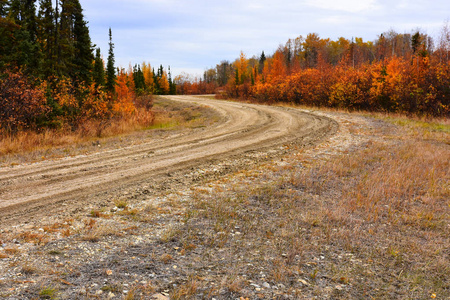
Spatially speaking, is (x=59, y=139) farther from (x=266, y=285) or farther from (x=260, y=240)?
(x=266, y=285)

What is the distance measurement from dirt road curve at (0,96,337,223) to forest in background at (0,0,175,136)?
20.9 feet

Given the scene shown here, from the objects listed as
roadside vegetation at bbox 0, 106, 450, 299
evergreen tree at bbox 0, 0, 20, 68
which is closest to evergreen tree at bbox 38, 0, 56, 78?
evergreen tree at bbox 0, 0, 20, 68

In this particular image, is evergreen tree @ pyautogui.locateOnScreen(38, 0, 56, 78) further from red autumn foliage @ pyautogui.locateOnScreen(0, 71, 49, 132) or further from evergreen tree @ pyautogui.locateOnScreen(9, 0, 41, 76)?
red autumn foliage @ pyautogui.locateOnScreen(0, 71, 49, 132)

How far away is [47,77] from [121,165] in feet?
48.9

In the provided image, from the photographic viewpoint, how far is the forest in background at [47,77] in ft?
47.9

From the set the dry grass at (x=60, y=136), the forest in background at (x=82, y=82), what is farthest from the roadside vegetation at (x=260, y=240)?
the forest in background at (x=82, y=82)

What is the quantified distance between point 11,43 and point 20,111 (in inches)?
348

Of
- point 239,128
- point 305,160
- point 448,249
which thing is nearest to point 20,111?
point 239,128

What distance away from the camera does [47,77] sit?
1909 centimetres

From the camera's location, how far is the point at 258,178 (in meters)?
7.92

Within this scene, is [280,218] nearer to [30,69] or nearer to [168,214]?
[168,214]

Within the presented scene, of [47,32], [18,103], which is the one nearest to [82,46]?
[47,32]

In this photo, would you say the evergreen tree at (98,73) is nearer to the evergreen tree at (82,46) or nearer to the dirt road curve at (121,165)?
the evergreen tree at (82,46)

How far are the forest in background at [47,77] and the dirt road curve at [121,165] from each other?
6373 mm
